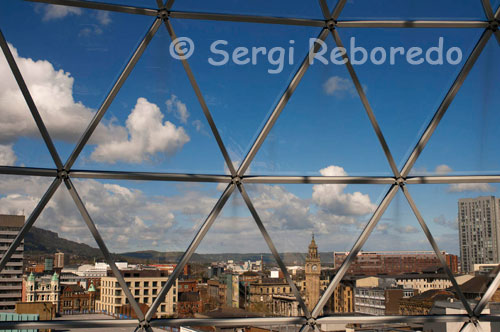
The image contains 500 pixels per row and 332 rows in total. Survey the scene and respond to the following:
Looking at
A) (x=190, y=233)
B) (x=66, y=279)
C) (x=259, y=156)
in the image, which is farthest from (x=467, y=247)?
(x=66, y=279)

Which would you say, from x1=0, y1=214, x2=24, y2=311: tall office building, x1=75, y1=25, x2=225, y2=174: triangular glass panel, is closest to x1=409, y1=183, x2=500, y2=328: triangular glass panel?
x1=75, y1=25, x2=225, y2=174: triangular glass panel

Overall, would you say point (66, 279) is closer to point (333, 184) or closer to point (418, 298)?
point (333, 184)

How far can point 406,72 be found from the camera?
342 inches

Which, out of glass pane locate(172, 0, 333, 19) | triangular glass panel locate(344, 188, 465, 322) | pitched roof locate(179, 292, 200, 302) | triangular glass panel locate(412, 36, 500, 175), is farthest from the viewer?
triangular glass panel locate(412, 36, 500, 175)

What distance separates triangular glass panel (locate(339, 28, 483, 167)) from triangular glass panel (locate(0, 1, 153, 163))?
12.5ft

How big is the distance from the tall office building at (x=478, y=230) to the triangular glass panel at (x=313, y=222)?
1763 millimetres

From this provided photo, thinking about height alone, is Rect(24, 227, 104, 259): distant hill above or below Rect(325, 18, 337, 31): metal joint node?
below

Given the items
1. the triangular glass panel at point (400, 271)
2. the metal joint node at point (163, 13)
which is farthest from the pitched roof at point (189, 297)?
the metal joint node at point (163, 13)

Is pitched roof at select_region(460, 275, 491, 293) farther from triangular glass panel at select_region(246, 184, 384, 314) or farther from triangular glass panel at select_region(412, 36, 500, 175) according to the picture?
triangular glass panel at select_region(246, 184, 384, 314)

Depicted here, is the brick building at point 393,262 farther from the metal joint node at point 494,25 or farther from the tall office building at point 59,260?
the tall office building at point 59,260

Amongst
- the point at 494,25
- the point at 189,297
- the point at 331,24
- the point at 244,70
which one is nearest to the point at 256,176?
the point at 244,70

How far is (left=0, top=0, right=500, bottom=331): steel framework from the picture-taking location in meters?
7.75

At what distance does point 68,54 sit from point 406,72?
5.62m

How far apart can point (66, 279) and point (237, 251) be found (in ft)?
9.15
